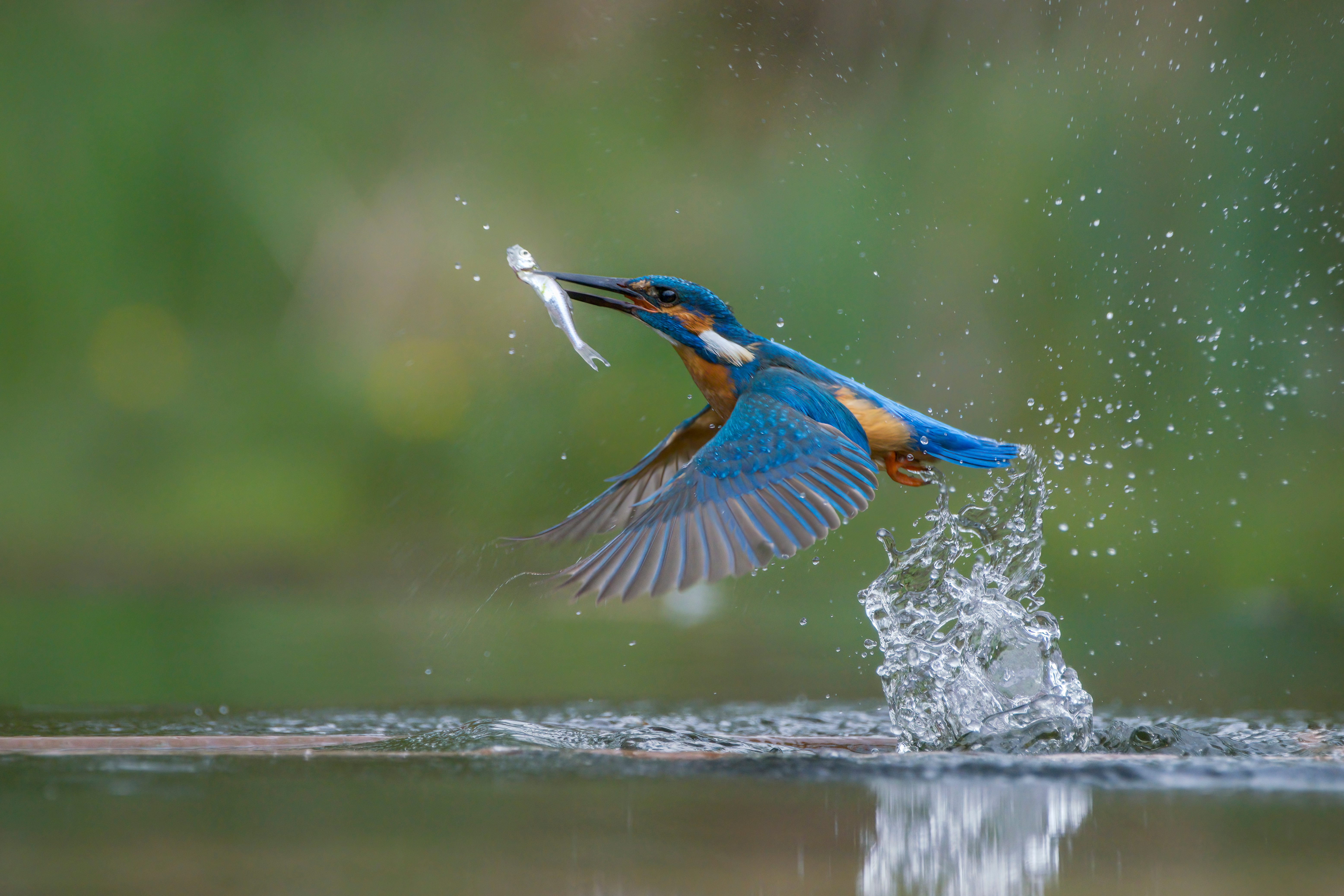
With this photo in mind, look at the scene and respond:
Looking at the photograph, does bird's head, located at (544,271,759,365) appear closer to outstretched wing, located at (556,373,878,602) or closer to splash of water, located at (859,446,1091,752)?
outstretched wing, located at (556,373,878,602)

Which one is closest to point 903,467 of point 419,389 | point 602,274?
point 602,274

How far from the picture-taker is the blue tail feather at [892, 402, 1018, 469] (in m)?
4.08

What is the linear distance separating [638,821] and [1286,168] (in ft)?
21.9

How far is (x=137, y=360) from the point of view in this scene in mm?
8156

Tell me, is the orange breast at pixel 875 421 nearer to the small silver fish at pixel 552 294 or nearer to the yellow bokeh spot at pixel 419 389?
the small silver fish at pixel 552 294

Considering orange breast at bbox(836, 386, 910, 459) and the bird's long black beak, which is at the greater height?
the bird's long black beak

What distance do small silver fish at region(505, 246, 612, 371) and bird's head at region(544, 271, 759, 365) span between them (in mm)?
170

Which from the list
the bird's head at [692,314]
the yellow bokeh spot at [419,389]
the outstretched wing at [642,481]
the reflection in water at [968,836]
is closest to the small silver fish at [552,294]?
the bird's head at [692,314]

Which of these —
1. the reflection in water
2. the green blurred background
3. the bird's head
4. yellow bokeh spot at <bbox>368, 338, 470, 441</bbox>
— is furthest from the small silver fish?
yellow bokeh spot at <bbox>368, 338, 470, 441</bbox>

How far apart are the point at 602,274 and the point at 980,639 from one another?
4.65 m

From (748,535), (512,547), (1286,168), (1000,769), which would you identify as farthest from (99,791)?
(1286,168)

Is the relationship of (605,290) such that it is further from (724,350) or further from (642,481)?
(642,481)

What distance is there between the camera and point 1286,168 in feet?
25.2

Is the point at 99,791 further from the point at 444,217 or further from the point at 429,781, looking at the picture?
the point at 444,217
